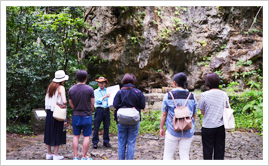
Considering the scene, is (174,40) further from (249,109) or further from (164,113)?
(164,113)

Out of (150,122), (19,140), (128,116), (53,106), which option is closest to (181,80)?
(128,116)

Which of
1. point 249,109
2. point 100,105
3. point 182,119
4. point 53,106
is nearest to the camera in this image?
point 182,119

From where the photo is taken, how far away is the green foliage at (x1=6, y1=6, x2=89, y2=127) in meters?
8.38

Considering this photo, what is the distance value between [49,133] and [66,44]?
5.70m

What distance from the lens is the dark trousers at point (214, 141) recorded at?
3.48 m

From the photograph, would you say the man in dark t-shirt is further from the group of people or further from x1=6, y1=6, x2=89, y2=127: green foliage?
x1=6, y1=6, x2=89, y2=127: green foliage

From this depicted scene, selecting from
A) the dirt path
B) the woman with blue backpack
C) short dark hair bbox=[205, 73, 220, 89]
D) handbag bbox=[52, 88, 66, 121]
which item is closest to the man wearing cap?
the dirt path

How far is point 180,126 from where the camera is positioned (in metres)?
3.28

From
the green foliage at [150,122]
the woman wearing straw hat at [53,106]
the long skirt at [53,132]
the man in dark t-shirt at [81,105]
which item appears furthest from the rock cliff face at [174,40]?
the man in dark t-shirt at [81,105]

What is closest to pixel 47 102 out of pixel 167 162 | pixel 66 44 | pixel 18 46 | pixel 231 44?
pixel 167 162

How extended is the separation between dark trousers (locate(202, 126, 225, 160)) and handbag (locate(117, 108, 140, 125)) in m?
1.26

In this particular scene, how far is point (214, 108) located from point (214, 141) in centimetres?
60

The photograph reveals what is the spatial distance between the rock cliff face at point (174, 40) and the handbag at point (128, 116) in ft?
25.3

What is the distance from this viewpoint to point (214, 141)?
140 inches
